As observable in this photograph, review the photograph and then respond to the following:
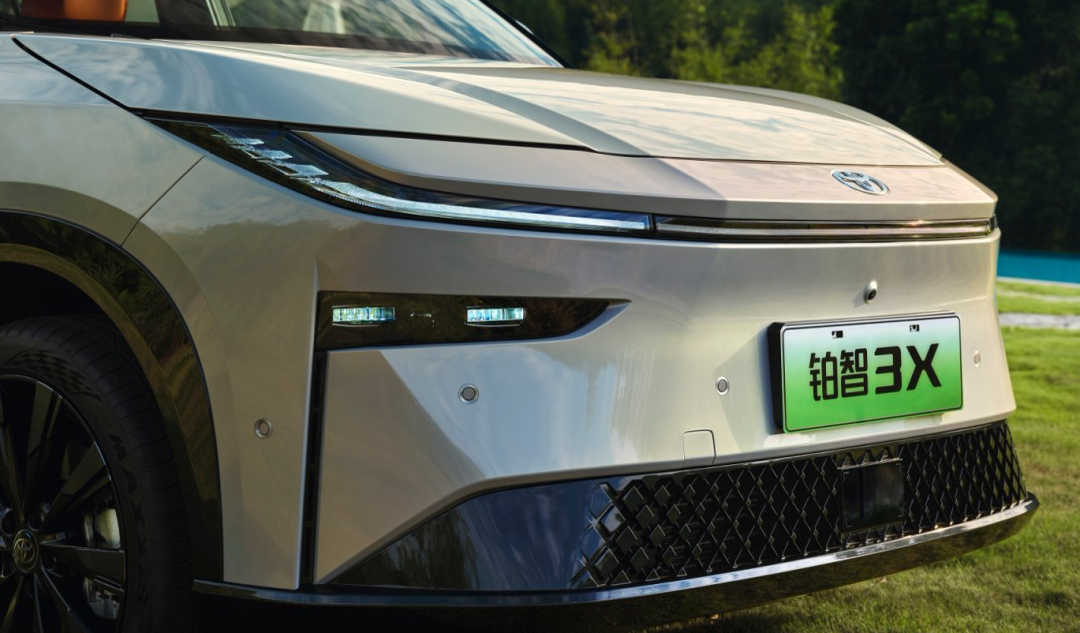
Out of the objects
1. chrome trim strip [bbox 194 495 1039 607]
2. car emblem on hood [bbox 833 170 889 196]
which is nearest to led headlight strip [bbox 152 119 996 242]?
car emblem on hood [bbox 833 170 889 196]

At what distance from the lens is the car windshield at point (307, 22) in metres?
2.55

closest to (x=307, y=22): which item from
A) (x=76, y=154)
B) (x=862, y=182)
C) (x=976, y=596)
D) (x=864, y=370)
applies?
(x=76, y=154)

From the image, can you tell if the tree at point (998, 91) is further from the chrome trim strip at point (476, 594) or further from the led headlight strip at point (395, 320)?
the led headlight strip at point (395, 320)

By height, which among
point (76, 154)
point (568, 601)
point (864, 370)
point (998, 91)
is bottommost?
point (568, 601)

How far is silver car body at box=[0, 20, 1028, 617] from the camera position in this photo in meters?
1.74

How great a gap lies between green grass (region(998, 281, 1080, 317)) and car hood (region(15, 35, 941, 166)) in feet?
30.4

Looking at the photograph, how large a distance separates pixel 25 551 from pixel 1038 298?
11.7 metres

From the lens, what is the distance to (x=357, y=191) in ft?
5.74

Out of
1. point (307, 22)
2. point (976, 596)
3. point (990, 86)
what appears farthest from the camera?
point (990, 86)

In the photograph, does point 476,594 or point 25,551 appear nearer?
point 476,594

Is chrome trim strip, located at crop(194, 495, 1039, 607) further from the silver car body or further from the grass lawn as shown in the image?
the grass lawn

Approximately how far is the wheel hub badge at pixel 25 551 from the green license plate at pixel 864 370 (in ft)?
4.67

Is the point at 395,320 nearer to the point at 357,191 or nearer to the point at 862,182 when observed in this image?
the point at 357,191

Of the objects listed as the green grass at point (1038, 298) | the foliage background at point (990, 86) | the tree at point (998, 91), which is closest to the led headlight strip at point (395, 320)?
the green grass at point (1038, 298)
